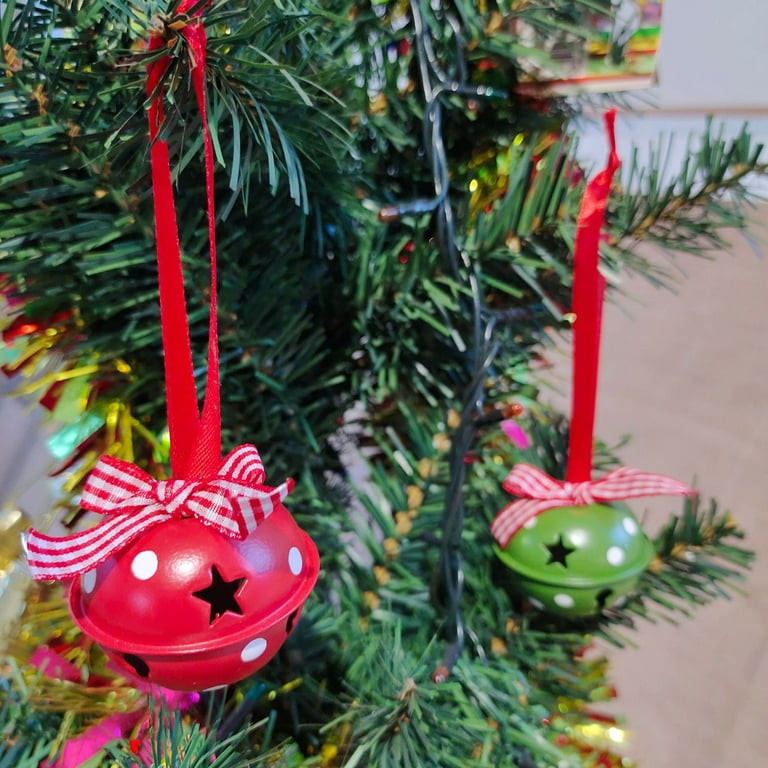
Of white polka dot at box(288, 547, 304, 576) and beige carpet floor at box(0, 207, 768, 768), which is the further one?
beige carpet floor at box(0, 207, 768, 768)

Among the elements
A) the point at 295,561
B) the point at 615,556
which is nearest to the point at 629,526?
the point at 615,556

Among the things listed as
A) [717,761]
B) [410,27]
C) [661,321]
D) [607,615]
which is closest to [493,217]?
[410,27]

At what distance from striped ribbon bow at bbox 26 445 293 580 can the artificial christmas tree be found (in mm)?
72

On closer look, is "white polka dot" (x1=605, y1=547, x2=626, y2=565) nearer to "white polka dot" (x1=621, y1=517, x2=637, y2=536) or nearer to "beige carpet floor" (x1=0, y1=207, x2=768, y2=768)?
"white polka dot" (x1=621, y1=517, x2=637, y2=536)

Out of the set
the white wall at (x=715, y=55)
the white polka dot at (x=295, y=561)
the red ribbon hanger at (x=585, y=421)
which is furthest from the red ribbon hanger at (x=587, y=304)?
the white wall at (x=715, y=55)

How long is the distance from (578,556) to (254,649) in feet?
0.46

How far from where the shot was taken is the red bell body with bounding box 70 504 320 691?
20 cm

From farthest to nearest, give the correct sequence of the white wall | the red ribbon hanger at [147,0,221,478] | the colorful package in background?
the white wall → the colorful package in background → the red ribbon hanger at [147,0,221,478]

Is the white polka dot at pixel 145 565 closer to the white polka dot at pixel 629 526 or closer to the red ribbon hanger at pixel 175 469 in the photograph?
the red ribbon hanger at pixel 175 469

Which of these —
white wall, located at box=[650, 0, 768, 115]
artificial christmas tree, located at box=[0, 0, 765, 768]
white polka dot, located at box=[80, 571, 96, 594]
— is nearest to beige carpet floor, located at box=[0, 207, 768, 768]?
white wall, located at box=[650, 0, 768, 115]

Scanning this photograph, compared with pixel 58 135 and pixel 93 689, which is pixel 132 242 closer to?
pixel 58 135

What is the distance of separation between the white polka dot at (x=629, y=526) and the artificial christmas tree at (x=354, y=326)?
0.05m

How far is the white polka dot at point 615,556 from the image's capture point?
0.28m

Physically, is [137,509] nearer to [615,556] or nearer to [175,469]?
[175,469]
